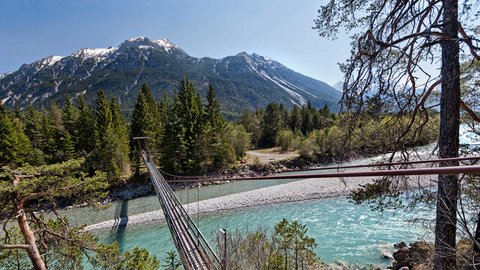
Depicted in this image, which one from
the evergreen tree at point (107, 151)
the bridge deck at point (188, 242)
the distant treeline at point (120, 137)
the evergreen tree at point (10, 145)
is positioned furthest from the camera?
the distant treeline at point (120, 137)

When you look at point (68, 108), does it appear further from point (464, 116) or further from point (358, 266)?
point (464, 116)

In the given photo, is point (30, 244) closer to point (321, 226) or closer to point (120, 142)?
point (321, 226)

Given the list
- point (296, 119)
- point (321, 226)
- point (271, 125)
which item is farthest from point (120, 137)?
point (296, 119)

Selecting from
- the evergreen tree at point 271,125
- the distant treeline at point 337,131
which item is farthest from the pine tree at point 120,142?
the evergreen tree at point 271,125

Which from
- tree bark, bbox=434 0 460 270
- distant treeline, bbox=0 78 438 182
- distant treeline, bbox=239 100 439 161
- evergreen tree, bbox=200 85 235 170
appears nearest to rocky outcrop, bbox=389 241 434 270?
distant treeline, bbox=239 100 439 161

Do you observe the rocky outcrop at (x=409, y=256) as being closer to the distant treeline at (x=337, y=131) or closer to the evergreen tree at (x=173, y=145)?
the distant treeline at (x=337, y=131)

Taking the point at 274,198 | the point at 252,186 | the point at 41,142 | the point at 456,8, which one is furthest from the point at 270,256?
the point at 41,142

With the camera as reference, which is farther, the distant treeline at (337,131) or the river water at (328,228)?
the river water at (328,228)

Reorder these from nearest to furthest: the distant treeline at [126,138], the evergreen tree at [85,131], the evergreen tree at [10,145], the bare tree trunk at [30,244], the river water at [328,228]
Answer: the bare tree trunk at [30,244] < the river water at [328,228] < the evergreen tree at [10,145] < the distant treeline at [126,138] < the evergreen tree at [85,131]

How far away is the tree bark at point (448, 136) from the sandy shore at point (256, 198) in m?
10.6

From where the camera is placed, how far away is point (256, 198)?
15000 millimetres

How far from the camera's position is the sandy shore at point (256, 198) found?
42.9 feet

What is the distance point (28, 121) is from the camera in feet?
79.8

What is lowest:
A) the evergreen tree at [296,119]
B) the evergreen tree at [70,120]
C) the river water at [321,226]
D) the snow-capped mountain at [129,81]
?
the river water at [321,226]
